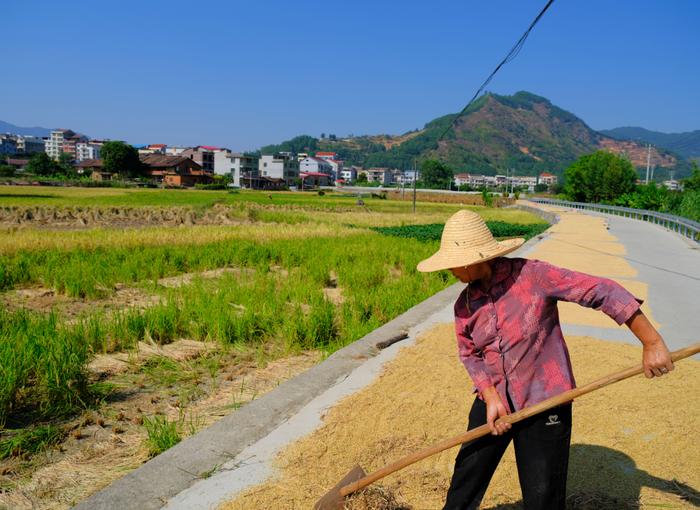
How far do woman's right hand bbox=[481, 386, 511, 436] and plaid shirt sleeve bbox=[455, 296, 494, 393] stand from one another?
52 mm

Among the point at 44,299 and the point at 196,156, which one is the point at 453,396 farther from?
the point at 196,156

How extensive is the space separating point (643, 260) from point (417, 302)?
677cm

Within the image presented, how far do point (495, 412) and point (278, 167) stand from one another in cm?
10561

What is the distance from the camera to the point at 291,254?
1240cm

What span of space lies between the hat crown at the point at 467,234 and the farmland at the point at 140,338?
83.7 inches

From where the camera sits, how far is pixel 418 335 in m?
5.90

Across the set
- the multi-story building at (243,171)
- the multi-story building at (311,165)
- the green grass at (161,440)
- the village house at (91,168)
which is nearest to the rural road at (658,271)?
the green grass at (161,440)

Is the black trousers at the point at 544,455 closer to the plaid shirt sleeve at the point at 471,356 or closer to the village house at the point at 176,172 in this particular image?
the plaid shirt sleeve at the point at 471,356

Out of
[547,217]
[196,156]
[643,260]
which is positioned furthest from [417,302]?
[196,156]

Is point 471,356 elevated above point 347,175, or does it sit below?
below

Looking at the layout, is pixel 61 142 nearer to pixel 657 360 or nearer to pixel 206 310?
pixel 206 310

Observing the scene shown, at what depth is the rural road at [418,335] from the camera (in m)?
2.76

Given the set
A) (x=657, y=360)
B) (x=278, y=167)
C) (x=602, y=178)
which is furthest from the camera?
(x=278, y=167)

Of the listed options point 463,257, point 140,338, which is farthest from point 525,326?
point 140,338
